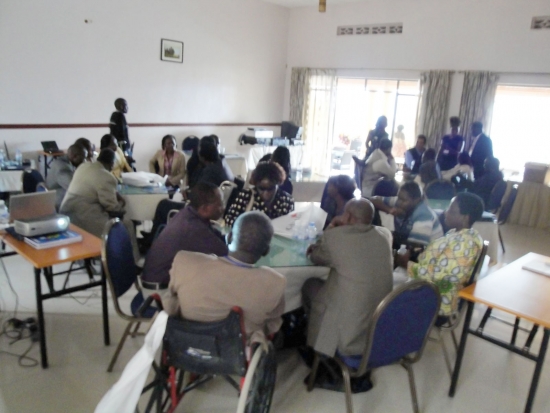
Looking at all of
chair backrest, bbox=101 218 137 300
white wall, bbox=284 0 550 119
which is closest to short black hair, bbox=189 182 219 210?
chair backrest, bbox=101 218 137 300

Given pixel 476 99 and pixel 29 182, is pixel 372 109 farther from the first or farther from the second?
pixel 29 182

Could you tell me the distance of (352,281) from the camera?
6.89 ft

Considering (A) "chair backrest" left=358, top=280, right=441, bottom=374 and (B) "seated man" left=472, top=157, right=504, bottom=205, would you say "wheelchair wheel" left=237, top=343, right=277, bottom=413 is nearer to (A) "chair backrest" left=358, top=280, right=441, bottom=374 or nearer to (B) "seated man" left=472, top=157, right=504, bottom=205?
(A) "chair backrest" left=358, top=280, right=441, bottom=374

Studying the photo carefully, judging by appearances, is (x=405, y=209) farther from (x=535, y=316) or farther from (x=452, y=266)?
(x=535, y=316)

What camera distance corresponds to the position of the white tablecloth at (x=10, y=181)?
471cm

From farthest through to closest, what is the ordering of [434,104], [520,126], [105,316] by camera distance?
1. [434,104]
2. [520,126]
3. [105,316]

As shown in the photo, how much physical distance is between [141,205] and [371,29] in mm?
5644

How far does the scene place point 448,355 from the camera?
292 centimetres

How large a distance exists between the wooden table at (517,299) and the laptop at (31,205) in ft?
8.07

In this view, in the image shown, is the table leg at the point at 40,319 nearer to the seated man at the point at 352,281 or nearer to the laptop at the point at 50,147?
the seated man at the point at 352,281

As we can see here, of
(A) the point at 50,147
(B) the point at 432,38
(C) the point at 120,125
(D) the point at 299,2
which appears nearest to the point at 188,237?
(C) the point at 120,125

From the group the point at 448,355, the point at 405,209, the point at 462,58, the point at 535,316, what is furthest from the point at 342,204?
the point at 462,58

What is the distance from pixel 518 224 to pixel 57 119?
21.8ft

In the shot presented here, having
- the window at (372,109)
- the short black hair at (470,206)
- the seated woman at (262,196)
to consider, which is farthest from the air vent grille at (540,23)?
the seated woman at (262,196)
